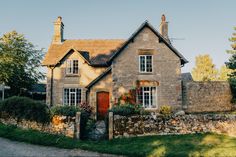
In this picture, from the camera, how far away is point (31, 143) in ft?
42.0

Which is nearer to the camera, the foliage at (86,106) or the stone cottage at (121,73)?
the stone cottage at (121,73)

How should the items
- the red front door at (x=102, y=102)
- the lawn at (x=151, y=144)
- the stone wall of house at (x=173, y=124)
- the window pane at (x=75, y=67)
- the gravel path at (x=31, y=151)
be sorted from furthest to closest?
1. the window pane at (x=75, y=67)
2. the red front door at (x=102, y=102)
3. the stone wall of house at (x=173, y=124)
4. the lawn at (x=151, y=144)
5. the gravel path at (x=31, y=151)

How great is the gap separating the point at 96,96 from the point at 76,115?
8.28m

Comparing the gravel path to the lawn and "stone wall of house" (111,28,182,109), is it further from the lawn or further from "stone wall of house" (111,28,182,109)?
"stone wall of house" (111,28,182,109)

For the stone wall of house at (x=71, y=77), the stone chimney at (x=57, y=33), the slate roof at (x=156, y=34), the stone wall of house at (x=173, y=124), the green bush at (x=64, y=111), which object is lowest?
the stone wall of house at (x=173, y=124)

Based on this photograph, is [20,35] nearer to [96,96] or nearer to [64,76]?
[64,76]

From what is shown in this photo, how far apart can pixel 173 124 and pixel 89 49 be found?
45.4 feet

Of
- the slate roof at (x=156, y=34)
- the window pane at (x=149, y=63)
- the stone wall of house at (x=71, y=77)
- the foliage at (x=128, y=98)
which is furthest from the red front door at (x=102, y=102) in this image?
the window pane at (x=149, y=63)

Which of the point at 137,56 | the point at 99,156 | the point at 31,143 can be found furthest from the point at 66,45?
the point at 99,156

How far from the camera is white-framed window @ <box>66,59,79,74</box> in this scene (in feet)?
82.2

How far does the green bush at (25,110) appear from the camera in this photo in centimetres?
1555

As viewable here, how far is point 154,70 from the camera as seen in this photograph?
2225 centimetres

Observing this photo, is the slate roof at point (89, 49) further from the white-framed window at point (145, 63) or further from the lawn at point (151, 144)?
the lawn at point (151, 144)

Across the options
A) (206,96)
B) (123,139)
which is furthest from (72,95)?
(206,96)
